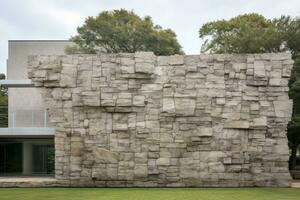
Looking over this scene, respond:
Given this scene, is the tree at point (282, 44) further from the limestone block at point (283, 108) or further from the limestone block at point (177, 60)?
the limestone block at point (177, 60)

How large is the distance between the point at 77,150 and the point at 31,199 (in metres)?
5.42

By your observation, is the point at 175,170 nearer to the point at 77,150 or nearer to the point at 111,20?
the point at 77,150

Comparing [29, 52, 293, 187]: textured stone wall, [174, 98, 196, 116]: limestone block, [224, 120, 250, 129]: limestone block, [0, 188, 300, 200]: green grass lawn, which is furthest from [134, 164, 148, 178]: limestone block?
[224, 120, 250, 129]: limestone block

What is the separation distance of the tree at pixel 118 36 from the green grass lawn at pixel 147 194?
13292 mm

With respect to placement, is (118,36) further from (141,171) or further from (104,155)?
(141,171)

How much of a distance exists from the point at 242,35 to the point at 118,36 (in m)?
7.41

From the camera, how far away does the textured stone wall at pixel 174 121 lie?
22.5m

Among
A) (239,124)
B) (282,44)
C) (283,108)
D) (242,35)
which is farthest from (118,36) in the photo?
(283,108)

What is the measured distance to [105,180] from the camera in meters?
22.8

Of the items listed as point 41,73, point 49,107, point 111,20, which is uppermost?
point 111,20

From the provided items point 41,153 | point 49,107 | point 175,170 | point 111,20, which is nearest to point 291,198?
point 175,170

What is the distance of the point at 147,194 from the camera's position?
62.4 ft

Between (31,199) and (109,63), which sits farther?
(109,63)

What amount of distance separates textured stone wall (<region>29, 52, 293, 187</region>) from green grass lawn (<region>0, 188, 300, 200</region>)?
1320 mm
